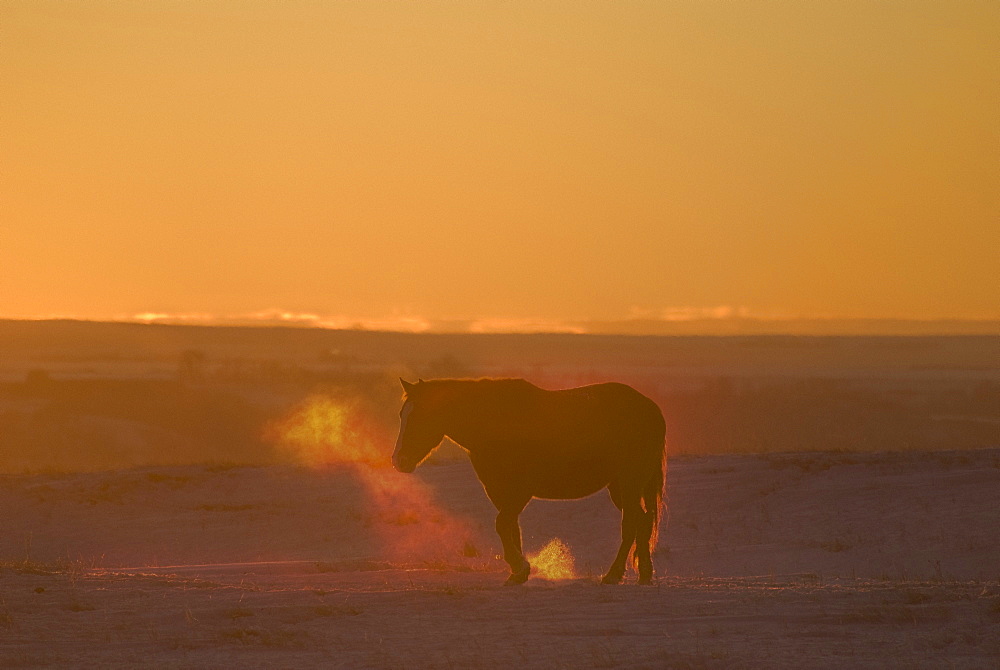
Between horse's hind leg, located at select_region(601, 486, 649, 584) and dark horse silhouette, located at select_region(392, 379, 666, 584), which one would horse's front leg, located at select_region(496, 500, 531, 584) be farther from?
horse's hind leg, located at select_region(601, 486, 649, 584)

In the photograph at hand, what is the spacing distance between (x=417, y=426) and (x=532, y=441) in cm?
131

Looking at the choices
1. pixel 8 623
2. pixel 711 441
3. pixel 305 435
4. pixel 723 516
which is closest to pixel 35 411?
pixel 305 435

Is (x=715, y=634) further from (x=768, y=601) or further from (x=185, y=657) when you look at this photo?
(x=185, y=657)

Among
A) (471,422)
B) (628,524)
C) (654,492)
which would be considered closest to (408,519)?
(654,492)

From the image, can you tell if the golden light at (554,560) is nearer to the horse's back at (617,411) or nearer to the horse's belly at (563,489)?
the horse's belly at (563,489)

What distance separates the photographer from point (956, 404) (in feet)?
312

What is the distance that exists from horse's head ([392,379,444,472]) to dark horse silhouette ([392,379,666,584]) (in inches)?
0.4

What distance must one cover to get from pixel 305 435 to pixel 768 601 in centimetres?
6192

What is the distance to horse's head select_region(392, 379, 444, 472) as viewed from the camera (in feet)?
47.8

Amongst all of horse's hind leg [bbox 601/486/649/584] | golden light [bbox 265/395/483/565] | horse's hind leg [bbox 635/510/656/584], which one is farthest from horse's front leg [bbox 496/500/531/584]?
golden light [bbox 265/395/483/565]

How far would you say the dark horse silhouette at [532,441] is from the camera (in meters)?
14.6

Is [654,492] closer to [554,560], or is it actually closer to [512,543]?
[512,543]

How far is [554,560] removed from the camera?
21047mm

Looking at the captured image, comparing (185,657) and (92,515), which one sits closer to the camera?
(185,657)
